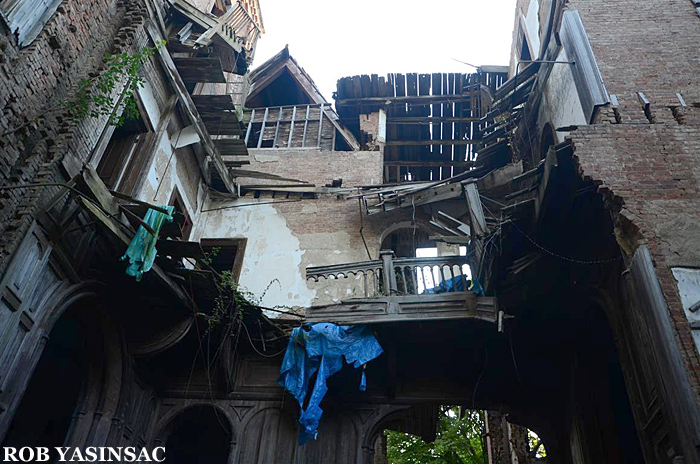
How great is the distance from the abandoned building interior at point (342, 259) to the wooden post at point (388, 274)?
0.14ft

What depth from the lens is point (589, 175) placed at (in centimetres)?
707

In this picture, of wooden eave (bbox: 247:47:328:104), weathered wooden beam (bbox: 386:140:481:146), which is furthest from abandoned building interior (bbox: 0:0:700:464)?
wooden eave (bbox: 247:47:328:104)

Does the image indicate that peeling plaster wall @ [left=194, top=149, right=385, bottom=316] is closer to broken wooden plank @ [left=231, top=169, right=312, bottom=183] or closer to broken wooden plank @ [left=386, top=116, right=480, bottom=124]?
broken wooden plank @ [left=231, top=169, right=312, bottom=183]

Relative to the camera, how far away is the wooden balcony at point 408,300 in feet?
29.5

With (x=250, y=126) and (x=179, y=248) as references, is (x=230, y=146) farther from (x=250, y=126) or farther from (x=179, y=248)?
(x=179, y=248)

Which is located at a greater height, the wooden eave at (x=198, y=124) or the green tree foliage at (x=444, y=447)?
the wooden eave at (x=198, y=124)

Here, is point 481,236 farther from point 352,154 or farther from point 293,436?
point 352,154

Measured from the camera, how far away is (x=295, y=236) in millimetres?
13289

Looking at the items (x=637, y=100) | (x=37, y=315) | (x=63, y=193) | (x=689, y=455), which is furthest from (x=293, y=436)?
(x=637, y=100)

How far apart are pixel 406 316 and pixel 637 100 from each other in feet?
16.0

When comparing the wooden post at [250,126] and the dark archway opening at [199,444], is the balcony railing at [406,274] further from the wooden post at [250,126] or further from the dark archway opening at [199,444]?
the wooden post at [250,126]

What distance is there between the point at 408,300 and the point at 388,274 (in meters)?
0.71

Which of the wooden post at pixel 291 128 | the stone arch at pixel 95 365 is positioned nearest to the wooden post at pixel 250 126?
the wooden post at pixel 291 128

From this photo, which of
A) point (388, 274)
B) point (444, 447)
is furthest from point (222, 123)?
point (444, 447)
